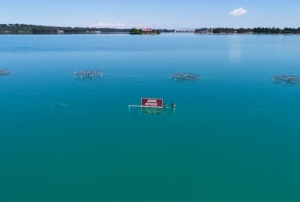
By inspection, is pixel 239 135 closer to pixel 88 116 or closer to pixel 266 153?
pixel 266 153

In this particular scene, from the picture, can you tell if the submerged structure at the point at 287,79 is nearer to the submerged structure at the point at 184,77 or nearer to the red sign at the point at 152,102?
the submerged structure at the point at 184,77

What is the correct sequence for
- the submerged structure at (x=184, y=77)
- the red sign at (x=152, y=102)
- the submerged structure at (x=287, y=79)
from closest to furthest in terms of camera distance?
the red sign at (x=152, y=102), the submerged structure at (x=287, y=79), the submerged structure at (x=184, y=77)

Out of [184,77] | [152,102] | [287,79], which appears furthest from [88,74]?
[287,79]

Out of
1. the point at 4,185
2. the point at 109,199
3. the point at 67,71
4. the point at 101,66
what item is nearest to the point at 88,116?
the point at 4,185

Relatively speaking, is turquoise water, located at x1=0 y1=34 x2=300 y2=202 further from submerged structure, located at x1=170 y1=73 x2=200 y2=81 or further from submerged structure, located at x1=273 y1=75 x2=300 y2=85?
submerged structure, located at x1=170 y1=73 x2=200 y2=81

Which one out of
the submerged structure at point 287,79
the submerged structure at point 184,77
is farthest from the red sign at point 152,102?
the submerged structure at point 287,79

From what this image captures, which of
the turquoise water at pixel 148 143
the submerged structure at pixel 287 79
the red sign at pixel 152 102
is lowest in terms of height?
the turquoise water at pixel 148 143

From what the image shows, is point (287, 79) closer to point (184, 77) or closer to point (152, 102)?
point (184, 77)

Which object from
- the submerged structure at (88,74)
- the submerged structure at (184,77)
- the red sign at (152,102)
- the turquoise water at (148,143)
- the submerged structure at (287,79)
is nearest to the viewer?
the turquoise water at (148,143)
